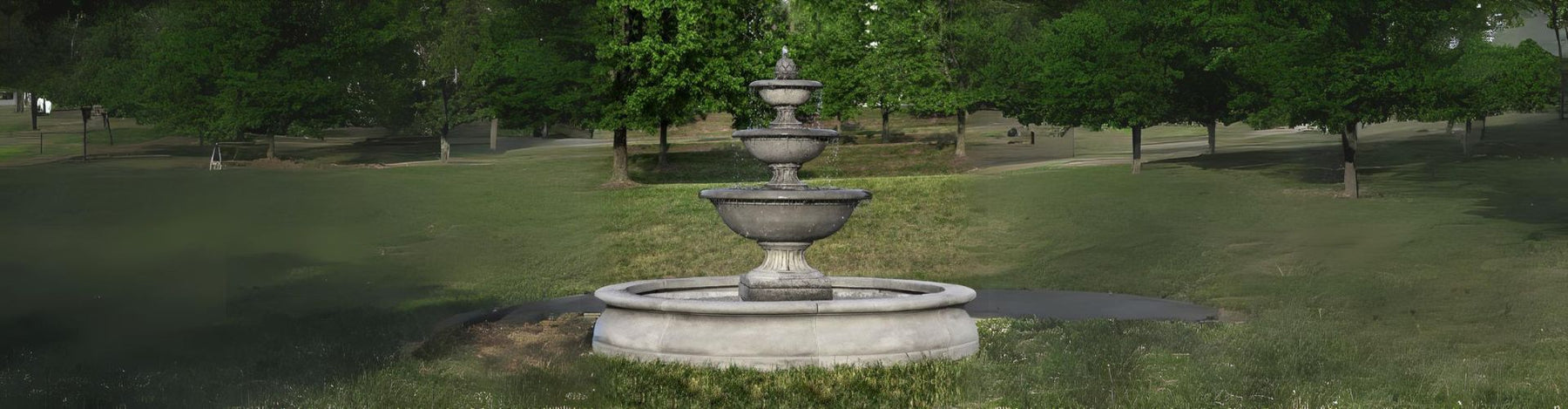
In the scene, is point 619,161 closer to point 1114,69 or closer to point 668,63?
point 668,63

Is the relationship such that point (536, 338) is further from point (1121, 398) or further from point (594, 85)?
point (594, 85)

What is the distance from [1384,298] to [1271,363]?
1413cm

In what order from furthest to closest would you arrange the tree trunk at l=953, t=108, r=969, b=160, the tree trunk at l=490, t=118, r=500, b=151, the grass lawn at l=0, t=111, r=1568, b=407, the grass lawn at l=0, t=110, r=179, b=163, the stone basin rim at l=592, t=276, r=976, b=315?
1. the tree trunk at l=953, t=108, r=969, b=160
2. the tree trunk at l=490, t=118, r=500, b=151
3. the grass lawn at l=0, t=110, r=179, b=163
4. the stone basin rim at l=592, t=276, r=976, b=315
5. the grass lawn at l=0, t=111, r=1568, b=407

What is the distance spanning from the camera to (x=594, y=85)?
50344mm

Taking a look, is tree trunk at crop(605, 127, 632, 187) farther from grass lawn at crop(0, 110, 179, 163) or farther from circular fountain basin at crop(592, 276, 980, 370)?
circular fountain basin at crop(592, 276, 980, 370)

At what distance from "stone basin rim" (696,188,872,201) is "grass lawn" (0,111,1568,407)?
2712mm

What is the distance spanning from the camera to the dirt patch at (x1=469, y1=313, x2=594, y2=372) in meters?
17.1

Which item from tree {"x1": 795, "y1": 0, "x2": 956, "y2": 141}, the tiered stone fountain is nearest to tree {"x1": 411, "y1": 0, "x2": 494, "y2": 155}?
tree {"x1": 795, "y1": 0, "x2": 956, "y2": 141}

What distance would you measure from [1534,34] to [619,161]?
34.3 metres

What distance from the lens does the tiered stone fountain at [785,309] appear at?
15250 millimetres

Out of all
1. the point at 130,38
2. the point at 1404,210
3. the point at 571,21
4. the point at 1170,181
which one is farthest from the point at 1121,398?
the point at 571,21

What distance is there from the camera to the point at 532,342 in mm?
19062

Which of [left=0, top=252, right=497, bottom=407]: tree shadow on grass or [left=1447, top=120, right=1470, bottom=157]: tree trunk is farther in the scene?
[left=1447, top=120, right=1470, bottom=157]: tree trunk

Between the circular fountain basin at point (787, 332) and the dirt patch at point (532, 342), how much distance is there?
151cm
